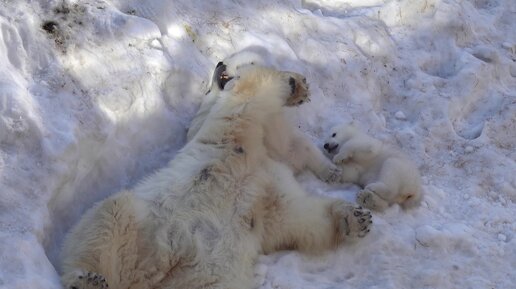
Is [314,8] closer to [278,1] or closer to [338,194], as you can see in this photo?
[278,1]

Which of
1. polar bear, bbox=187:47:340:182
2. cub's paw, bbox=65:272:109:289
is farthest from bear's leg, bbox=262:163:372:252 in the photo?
cub's paw, bbox=65:272:109:289

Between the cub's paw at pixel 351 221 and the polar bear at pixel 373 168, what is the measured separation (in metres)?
0.36

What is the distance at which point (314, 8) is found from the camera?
7.88 metres

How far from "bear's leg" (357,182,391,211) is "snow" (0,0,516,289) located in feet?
0.33

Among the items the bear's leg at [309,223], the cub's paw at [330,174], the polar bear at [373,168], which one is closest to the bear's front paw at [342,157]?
the polar bear at [373,168]

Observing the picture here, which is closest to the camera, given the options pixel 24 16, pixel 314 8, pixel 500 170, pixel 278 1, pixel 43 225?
pixel 43 225

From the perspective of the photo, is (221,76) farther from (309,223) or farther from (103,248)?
(103,248)

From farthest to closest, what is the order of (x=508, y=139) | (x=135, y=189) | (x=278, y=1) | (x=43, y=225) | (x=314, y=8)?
(x=314, y=8) < (x=278, y=1) < (x=508, y=139) < (x=135, y=189) < (x=43, y=225)

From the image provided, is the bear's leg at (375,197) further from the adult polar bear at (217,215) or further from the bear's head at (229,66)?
the bear's head at (229,66)

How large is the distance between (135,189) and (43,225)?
772 mm

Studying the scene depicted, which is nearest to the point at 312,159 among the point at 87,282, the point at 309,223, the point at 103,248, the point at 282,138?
the point at 282,138

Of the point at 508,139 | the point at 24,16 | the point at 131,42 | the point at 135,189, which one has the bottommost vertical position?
the point at 508,139

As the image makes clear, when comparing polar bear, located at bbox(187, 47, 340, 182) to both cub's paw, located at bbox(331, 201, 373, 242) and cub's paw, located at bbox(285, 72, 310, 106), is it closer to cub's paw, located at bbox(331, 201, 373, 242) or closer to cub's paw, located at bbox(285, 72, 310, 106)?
cub's paw, located at bbox(285, 72, 310, 106)

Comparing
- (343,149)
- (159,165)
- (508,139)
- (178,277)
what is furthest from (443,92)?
(178,277)
